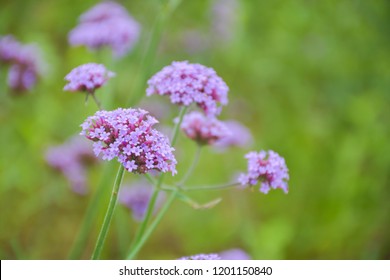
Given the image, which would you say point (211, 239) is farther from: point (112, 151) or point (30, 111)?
point (112, 151)

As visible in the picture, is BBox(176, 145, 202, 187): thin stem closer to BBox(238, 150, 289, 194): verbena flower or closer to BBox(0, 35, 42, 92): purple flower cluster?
BBox(238, 150, 289, 194): verbena flower

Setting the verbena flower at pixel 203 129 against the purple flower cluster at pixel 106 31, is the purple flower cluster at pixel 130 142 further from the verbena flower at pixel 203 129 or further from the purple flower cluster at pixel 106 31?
the purple flower cluster at pixel 106 31

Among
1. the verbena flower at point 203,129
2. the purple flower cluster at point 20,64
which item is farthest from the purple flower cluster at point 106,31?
the verbena flower at point 203,129

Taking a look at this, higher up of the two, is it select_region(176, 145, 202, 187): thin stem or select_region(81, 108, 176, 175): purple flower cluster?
select_region(176, 145, 202, 187): thin stem

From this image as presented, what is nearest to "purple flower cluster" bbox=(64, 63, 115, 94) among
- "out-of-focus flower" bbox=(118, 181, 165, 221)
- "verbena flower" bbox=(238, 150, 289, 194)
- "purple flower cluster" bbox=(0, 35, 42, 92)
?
"verbena flower" bbox=(238, 150, 289, 194)

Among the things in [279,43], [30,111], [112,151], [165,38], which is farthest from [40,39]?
[112,151]
